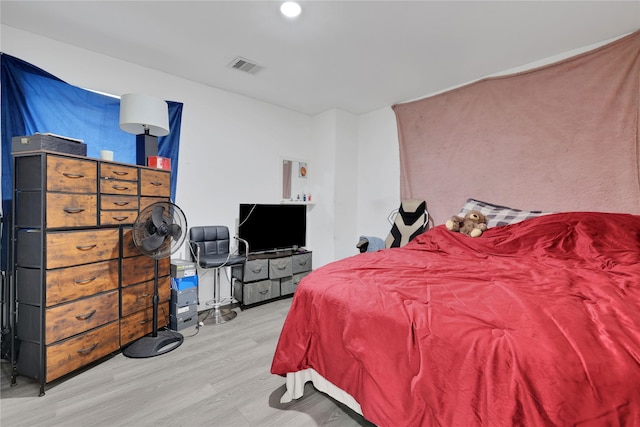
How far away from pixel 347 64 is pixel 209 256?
242 centimetres

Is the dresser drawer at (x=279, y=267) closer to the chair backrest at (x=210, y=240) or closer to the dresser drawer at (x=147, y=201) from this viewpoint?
the chair backrest at (x=210, y=240)

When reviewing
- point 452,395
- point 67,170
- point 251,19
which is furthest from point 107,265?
point 452,395

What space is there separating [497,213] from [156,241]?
3.01m

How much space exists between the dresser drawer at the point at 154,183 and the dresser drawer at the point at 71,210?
39 cm

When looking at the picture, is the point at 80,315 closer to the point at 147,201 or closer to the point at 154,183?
the point at 147,201

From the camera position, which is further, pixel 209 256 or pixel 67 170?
pixel 209 256

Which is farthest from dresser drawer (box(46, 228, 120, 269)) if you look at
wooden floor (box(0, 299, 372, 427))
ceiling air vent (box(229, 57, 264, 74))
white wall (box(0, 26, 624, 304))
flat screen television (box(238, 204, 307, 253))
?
ceiling air vent (box(229, 57, 264, 74))

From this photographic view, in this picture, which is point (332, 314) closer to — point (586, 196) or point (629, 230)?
point (629, 230)

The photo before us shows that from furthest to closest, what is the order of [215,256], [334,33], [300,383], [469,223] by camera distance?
[215,256] → [469,223] → [334,33] → [300,383]

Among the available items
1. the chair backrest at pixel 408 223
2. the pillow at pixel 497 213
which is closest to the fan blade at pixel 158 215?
the chair backrest at pixel 408 223

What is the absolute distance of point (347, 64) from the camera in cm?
286

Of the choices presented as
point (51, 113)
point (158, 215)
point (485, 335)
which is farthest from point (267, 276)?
point (485, 335)

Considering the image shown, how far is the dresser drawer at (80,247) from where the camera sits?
6.04 feet

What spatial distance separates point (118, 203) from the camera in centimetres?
223
